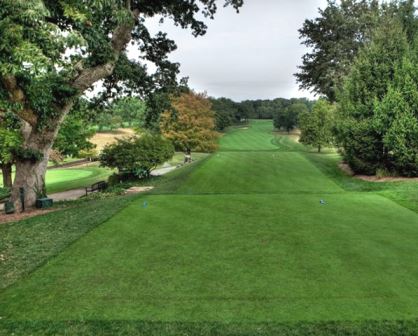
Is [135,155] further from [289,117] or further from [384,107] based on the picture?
[289,117]

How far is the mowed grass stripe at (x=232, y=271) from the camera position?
19.6 ft

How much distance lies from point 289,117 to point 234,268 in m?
94.4

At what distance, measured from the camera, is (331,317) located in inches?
223

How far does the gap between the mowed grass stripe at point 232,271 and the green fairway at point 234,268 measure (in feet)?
0.07

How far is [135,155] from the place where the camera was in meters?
25.5

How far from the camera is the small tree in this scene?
25.5 meters

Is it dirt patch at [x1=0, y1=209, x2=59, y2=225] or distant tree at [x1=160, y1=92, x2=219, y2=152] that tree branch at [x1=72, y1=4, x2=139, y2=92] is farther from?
distant tree at [x1=160, y1=92, x2=219, y2=152]

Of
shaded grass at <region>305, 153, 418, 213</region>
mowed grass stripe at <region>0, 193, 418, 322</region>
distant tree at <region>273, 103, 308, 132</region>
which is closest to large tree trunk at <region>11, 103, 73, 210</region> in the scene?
mowed grass stripe at <region>0, 193, 418, 322</region>

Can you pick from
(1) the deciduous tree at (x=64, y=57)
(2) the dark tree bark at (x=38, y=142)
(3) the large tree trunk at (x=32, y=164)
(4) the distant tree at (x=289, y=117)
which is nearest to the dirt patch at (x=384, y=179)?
(1) the deciduous tree at (x=64, y=57)

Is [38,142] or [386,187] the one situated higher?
[38,142]

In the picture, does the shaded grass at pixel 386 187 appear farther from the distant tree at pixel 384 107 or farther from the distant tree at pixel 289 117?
the distant tree at pixel 289 117

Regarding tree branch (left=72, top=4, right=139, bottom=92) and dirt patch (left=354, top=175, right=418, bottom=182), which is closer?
tree branch (left=72, top=4, right=139, bottom=92)

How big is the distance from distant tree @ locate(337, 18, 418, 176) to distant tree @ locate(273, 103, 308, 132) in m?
71.8

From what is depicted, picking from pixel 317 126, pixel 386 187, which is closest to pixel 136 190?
pixel 386 187
